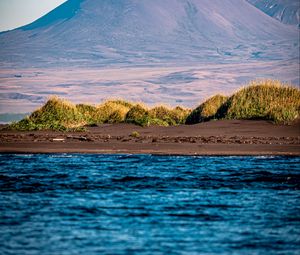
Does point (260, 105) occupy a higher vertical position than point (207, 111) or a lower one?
higher

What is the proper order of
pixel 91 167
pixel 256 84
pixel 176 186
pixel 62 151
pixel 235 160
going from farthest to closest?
pixel 256 84, pixel 62 151, pixel 235 160, pixel 91 167, pixel 176 186

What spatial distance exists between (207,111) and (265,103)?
9.88ft

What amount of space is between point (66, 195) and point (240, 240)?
578cm

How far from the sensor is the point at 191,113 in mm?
38219

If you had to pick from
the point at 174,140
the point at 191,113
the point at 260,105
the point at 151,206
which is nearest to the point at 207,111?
the point at 191,113

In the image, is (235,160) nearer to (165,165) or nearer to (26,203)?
(165,165)

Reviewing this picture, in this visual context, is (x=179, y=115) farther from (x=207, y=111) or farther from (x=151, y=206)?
(x=151, y=206)

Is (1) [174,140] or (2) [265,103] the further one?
(2) [265,103]

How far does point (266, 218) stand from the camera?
15625 mm

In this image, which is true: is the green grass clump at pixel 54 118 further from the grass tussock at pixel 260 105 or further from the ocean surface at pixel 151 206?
the ocean surface at pixel 151 206

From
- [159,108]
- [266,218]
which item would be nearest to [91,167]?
[266,218]

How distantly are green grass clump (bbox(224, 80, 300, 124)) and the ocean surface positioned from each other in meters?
8.12

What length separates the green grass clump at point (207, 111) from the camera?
36.7 meters

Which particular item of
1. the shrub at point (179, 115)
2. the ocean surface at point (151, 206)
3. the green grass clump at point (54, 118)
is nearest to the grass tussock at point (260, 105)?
the shrub at point (179, 115)
